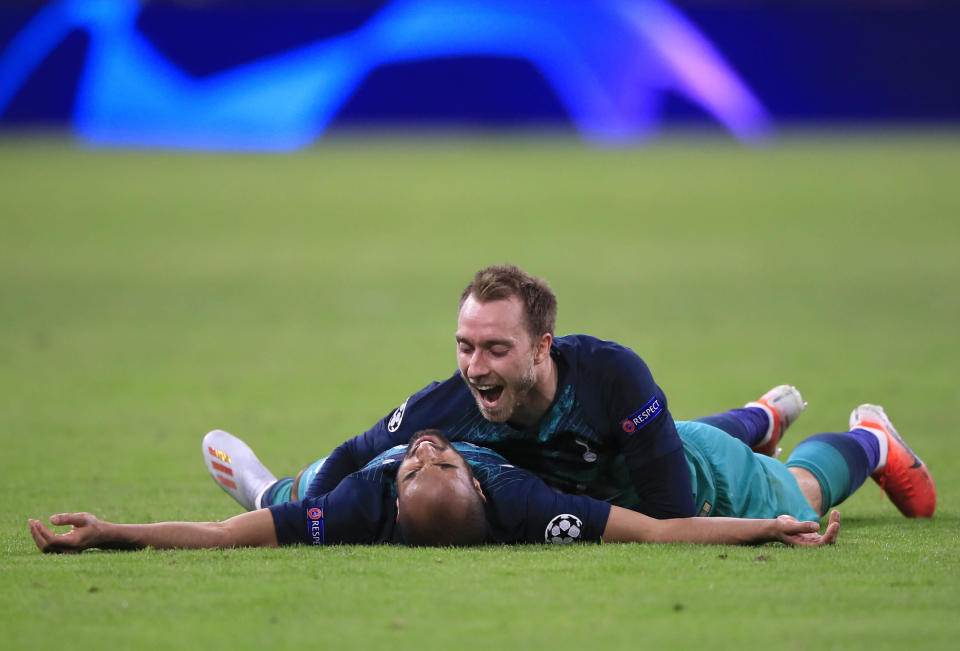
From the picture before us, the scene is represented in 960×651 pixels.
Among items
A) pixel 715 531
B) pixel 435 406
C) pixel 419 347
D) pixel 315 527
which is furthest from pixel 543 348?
pixel 419 347

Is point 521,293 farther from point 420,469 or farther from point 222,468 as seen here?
point 222,468

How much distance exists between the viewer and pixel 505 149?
40.7 meters

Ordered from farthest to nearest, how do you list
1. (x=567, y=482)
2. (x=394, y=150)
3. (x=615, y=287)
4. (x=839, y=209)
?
(x=394, y=150) < (x=839, y=209) < (x=615, y=287) < (x=567, y=482)

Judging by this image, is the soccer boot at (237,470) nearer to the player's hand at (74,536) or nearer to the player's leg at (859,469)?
the player's hand at (74,536)

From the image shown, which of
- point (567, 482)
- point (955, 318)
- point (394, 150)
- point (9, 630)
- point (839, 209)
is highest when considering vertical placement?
point (394, 150)

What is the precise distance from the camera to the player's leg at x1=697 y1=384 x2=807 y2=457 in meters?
7.18

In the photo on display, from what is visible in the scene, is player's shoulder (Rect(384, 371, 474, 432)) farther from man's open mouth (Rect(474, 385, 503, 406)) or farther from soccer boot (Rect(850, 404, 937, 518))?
soccer boot (Rect(850, 404, 937, 518))

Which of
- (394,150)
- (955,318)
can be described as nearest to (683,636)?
(955,318)

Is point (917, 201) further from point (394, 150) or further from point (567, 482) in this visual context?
point (567, 482)

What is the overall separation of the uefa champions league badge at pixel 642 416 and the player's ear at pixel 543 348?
0.46 m

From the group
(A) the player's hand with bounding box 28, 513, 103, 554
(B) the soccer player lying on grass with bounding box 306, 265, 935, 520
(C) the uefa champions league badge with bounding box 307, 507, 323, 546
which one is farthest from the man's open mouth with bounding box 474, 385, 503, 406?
(A) the player's hand with bounding box 28, 513, 103, 554

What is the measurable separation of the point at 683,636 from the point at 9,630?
7.59 feet

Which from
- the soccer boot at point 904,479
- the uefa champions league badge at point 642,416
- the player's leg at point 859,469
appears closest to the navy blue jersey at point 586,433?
the uefa champions league badge at point 642,416

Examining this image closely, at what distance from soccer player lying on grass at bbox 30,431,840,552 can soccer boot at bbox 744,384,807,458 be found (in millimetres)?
1495
